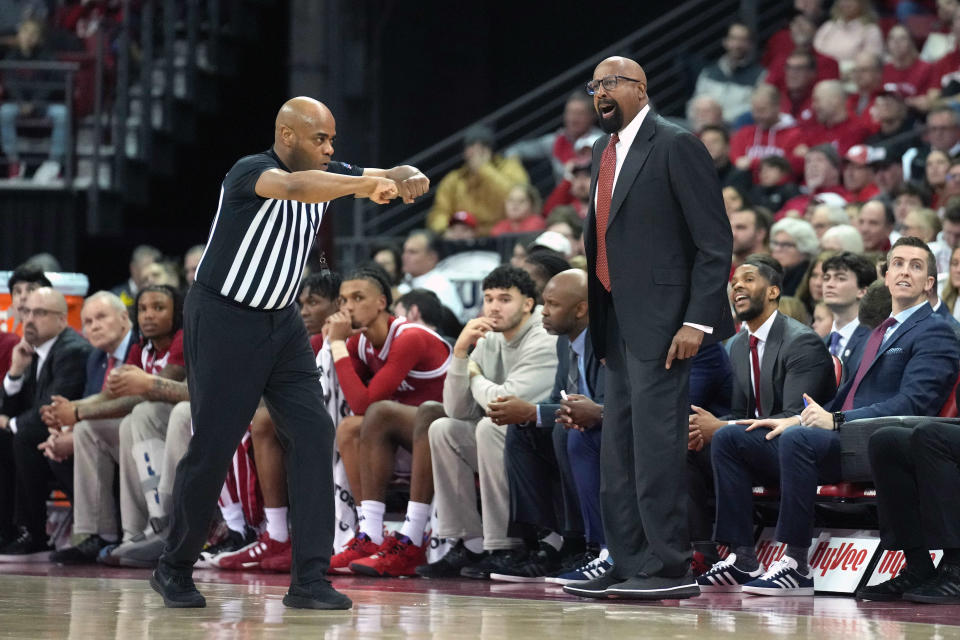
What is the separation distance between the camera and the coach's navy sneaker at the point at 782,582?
20.2 feet

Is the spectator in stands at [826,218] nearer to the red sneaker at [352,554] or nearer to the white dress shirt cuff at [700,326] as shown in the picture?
the red sneaker at [352,554]

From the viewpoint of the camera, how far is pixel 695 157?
5664mm

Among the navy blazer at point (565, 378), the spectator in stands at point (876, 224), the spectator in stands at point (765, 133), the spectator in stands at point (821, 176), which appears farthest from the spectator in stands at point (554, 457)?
the spectator in stands at point (765, 133)

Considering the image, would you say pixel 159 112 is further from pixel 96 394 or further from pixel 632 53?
pixel 96 394

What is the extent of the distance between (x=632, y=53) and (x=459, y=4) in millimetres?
2033

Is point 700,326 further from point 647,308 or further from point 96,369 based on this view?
point 96,369

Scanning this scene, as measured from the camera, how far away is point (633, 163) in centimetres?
574

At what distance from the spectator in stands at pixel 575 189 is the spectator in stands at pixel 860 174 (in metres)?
1.91

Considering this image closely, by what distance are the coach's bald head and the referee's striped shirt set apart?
90 mm

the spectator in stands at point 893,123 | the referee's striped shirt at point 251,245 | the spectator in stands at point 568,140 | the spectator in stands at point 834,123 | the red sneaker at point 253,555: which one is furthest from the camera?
the spectator in stands at point 568,140

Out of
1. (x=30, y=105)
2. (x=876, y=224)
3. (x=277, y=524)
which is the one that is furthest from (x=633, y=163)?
(x=30, y=105)

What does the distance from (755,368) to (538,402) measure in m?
1.06

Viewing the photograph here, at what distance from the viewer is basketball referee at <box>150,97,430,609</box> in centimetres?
541

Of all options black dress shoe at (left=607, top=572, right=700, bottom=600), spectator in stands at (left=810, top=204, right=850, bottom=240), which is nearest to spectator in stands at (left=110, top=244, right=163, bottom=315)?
spectator in stands at (left=810, top=204, right=850, bottom=240)
